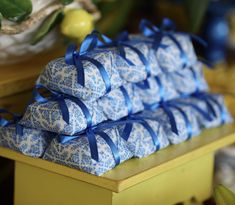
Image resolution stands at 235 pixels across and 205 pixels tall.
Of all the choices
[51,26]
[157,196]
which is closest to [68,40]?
[51,26]

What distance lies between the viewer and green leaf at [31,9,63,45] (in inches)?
34.6

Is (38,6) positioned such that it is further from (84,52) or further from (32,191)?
(32,191)

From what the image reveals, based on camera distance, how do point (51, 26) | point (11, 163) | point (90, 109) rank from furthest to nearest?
point (11, 163)
point (51, 26)
point (90, 109)

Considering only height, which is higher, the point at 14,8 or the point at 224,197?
the point at 14,8

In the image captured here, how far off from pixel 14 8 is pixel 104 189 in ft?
0.94

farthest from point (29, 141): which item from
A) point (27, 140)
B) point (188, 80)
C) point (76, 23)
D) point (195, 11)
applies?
point (195, 11)

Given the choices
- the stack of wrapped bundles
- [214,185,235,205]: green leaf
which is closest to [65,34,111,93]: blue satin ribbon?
the stack of wrapped bundles

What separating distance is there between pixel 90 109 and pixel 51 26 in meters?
0.19

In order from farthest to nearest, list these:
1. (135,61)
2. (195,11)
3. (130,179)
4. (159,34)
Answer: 1. (195,11)
2. (159,34)
3. (135,61)
4. (130,179)

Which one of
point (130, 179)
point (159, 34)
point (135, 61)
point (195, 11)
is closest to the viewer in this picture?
point (130, 179)

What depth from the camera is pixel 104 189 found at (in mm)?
760

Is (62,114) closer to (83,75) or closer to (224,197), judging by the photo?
(83,75)

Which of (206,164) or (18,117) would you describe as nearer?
(18,117)

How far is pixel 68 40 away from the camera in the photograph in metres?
0.94
